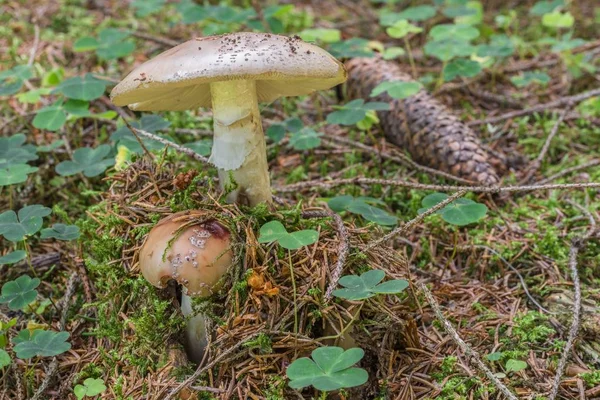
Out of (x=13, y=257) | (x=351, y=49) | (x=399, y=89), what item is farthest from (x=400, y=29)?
(x=13, y=257)

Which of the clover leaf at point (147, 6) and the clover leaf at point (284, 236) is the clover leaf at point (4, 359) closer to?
the clover leaf at point (284, 236)

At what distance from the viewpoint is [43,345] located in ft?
8.00

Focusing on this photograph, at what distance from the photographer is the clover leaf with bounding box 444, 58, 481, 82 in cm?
427

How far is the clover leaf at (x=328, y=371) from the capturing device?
1935 mm

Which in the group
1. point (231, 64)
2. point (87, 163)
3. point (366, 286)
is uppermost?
point (231, 64)

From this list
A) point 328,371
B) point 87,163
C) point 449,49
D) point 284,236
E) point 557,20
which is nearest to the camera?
point 328,371

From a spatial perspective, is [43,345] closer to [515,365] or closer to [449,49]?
[515,365]

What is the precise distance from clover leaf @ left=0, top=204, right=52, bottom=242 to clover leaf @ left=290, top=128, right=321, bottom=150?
5.29 feet

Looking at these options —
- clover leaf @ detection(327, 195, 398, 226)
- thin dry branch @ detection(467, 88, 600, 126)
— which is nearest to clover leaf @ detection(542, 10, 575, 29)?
thin dry branch @ detection(467, 88, 600, 126)

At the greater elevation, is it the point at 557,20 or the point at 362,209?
the point at 557,20

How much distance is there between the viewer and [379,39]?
19.0 ft

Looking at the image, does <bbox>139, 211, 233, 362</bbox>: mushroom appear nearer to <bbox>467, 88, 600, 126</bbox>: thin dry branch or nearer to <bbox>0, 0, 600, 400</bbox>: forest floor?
<bbox>0, 0, 600, 400</bbox>: forest floor

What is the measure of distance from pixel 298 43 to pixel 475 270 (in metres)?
1.64

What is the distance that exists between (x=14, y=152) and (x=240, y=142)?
1768 mm
